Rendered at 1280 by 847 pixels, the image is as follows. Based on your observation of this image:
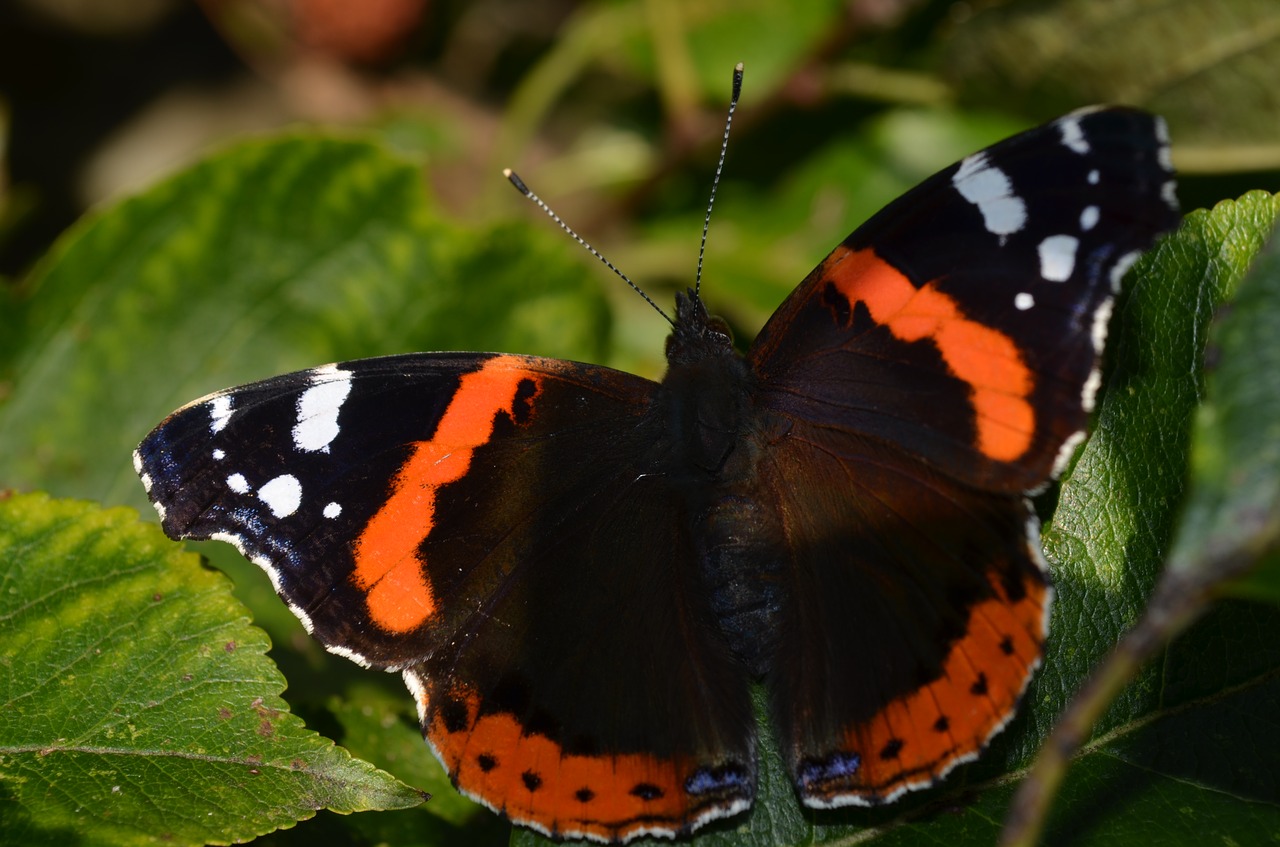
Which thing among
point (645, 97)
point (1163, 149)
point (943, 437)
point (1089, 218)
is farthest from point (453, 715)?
point (645, 97)

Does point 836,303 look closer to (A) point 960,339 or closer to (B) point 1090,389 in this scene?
(A) point 960,339

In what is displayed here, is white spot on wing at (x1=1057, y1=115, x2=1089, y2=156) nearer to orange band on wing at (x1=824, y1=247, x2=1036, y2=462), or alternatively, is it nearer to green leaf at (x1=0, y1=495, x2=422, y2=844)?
orange band on wing at (x1=824, y1=247, x2=1036, y2=462)

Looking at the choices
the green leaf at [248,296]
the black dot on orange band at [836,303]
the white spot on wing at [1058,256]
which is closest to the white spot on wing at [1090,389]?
the white spot on wing at [1058,256]

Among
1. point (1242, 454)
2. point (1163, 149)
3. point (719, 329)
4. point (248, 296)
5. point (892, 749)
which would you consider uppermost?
point (248, 296)

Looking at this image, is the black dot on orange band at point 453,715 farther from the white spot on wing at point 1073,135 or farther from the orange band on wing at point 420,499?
the white spot on wing at point 1073,135

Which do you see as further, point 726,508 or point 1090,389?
point 726,508

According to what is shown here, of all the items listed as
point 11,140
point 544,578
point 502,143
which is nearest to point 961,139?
point 502,143
